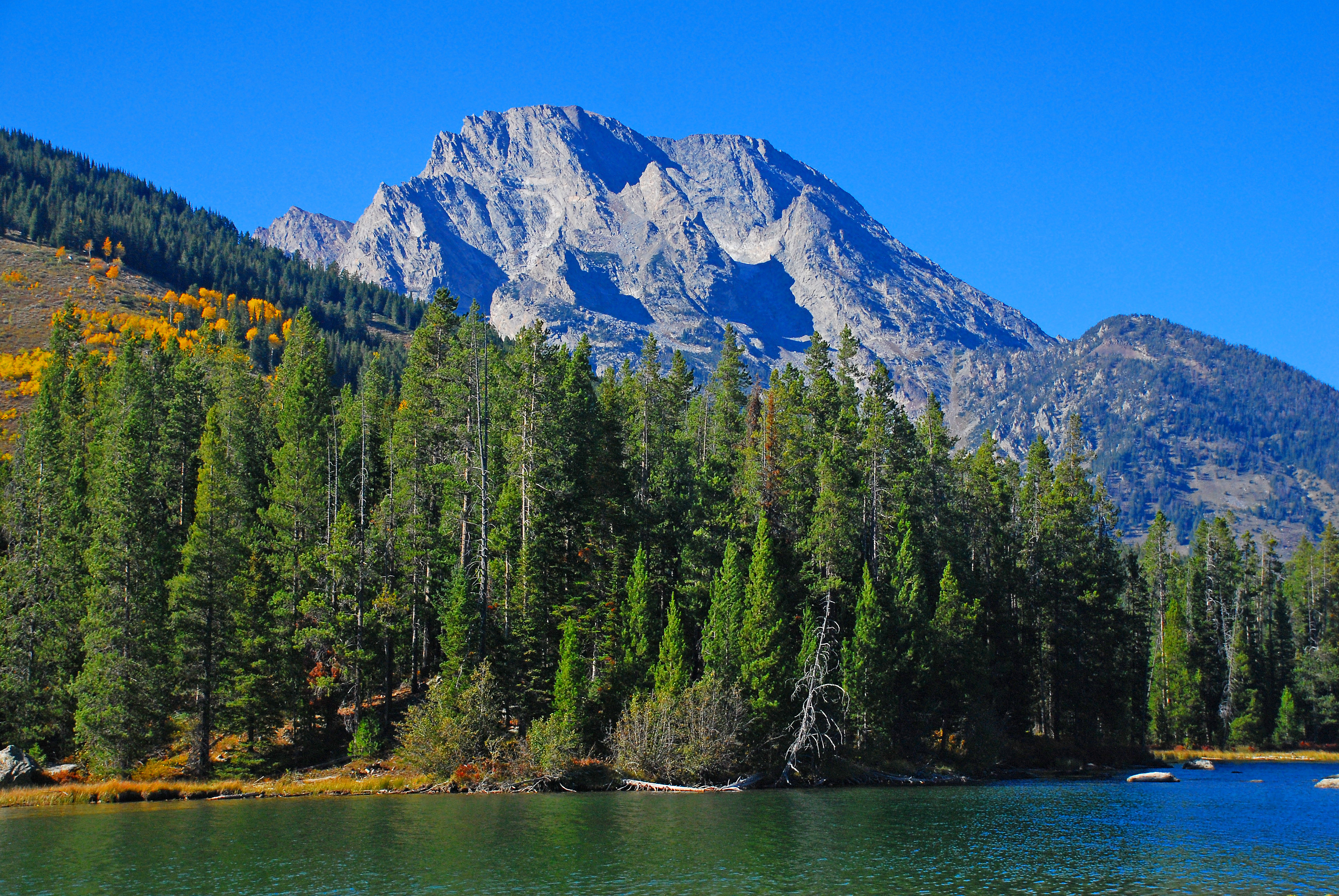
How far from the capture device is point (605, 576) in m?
55.8

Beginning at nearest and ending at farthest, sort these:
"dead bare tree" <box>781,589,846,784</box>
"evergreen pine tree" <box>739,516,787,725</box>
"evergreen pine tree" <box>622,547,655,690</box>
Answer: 1. "evergreen pine tree" <box>739,516,787,725</box>
2. "dead bare tree" <box>781,589,846,784</box>
3. "evergreen pine tree" <box>622,547,655,690</box>

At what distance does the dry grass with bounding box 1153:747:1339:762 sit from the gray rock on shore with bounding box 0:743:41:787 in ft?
263

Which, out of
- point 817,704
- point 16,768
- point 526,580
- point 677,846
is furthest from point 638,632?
point 16,768

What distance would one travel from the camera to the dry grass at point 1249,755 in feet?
268

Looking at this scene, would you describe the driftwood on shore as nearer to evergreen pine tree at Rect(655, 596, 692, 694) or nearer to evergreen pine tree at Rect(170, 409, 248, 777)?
evergreen pine tree at Rect(655, 596, 692, 694)

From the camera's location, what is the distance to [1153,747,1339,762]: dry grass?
268ft

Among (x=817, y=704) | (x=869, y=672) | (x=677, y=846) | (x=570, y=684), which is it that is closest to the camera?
(x=677, y=846)

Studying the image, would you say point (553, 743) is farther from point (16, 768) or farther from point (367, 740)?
point (16, 768)

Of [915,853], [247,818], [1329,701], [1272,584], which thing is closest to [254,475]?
[247,818]

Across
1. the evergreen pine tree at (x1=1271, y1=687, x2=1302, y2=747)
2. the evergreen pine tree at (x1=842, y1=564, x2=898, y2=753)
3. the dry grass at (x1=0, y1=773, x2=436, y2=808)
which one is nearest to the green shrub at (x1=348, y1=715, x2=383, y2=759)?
the dry grass at (x1=0, y1=773, x2=436, y2=808)

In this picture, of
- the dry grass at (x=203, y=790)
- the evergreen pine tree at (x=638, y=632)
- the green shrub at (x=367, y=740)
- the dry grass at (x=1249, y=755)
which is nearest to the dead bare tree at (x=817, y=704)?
the evergreen pine tree at (x=638, y=632)

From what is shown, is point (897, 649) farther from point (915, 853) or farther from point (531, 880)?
point (531, 880)

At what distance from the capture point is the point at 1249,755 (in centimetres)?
8588

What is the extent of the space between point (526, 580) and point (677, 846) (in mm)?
22097
